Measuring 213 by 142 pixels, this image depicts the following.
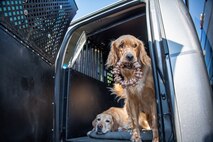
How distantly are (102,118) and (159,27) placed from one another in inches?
68.7

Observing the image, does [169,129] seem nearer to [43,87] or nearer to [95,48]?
[43,87]

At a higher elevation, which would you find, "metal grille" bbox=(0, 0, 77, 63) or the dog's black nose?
Answer: "metal grille" bbox=(0, 0, 77, 63)

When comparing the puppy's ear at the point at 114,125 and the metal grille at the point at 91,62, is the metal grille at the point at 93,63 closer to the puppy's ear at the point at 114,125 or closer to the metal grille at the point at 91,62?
the metal grille at the point at 91,62

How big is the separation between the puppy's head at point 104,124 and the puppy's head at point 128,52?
2.99ft

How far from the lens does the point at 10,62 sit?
1008mm

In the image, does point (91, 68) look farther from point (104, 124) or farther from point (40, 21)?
point (40, 21)

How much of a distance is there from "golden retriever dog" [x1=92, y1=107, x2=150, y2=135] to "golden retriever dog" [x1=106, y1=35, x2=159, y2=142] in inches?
13.4

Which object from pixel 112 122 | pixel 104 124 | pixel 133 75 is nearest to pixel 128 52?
pixel 133 75

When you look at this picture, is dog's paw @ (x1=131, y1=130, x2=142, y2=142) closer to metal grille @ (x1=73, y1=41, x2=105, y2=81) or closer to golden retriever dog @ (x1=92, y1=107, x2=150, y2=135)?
golden retriever dog @ (x1=92, y1=107, x2=150, y2=135)

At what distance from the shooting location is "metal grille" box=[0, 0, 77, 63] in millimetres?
1026

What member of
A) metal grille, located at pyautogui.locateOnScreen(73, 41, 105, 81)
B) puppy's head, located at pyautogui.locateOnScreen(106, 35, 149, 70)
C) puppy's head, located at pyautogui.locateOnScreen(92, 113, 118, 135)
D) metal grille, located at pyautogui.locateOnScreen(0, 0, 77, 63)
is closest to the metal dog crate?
metal grille, located at pyautogui.locateOnScreen(0, 0, 77, 63)

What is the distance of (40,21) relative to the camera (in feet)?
4.28

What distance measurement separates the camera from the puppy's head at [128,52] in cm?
186

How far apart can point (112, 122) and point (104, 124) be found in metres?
0.21
